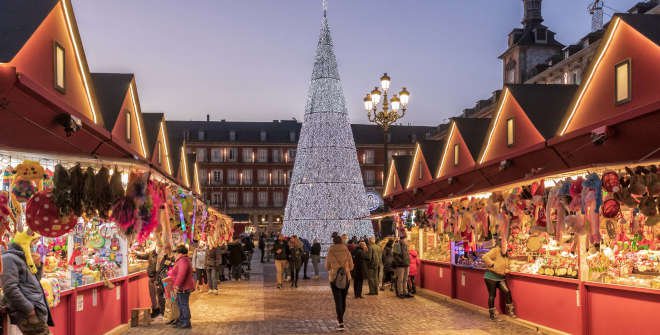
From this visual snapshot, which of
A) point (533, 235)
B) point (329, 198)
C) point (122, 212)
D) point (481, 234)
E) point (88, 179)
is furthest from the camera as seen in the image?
point (329, 198)

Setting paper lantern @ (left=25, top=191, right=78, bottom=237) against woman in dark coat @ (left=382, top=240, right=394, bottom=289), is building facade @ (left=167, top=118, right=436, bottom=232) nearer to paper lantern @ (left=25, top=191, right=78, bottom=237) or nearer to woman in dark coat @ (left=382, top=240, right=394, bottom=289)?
woman in dark coat @ (left=382, top=240, right=394, bottom=289)

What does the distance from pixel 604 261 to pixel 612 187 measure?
83.8 inches

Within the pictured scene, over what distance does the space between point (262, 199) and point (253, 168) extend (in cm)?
419

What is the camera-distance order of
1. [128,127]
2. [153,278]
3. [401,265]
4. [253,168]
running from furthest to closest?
[253,168]
[128,127]
[401,265]
[153,278]

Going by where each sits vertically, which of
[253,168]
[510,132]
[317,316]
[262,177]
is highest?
[253,168]

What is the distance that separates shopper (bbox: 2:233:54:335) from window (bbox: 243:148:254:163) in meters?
84.8

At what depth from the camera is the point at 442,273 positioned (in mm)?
19906

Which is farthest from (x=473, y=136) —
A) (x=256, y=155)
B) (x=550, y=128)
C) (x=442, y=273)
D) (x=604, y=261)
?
(x=256, y=155)

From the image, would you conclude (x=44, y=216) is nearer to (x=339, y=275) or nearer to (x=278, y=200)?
(x=339, y=275)

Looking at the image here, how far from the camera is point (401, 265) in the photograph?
1997 centimetres

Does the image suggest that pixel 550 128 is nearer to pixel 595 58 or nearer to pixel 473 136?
pixel 595 58

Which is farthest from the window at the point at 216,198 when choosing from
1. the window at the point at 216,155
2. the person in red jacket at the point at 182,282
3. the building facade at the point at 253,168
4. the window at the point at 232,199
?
the person in red jacket at the point at 182,282

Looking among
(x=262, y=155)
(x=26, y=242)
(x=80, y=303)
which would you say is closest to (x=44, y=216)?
(x=26, y=242)

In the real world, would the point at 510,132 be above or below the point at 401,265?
above
